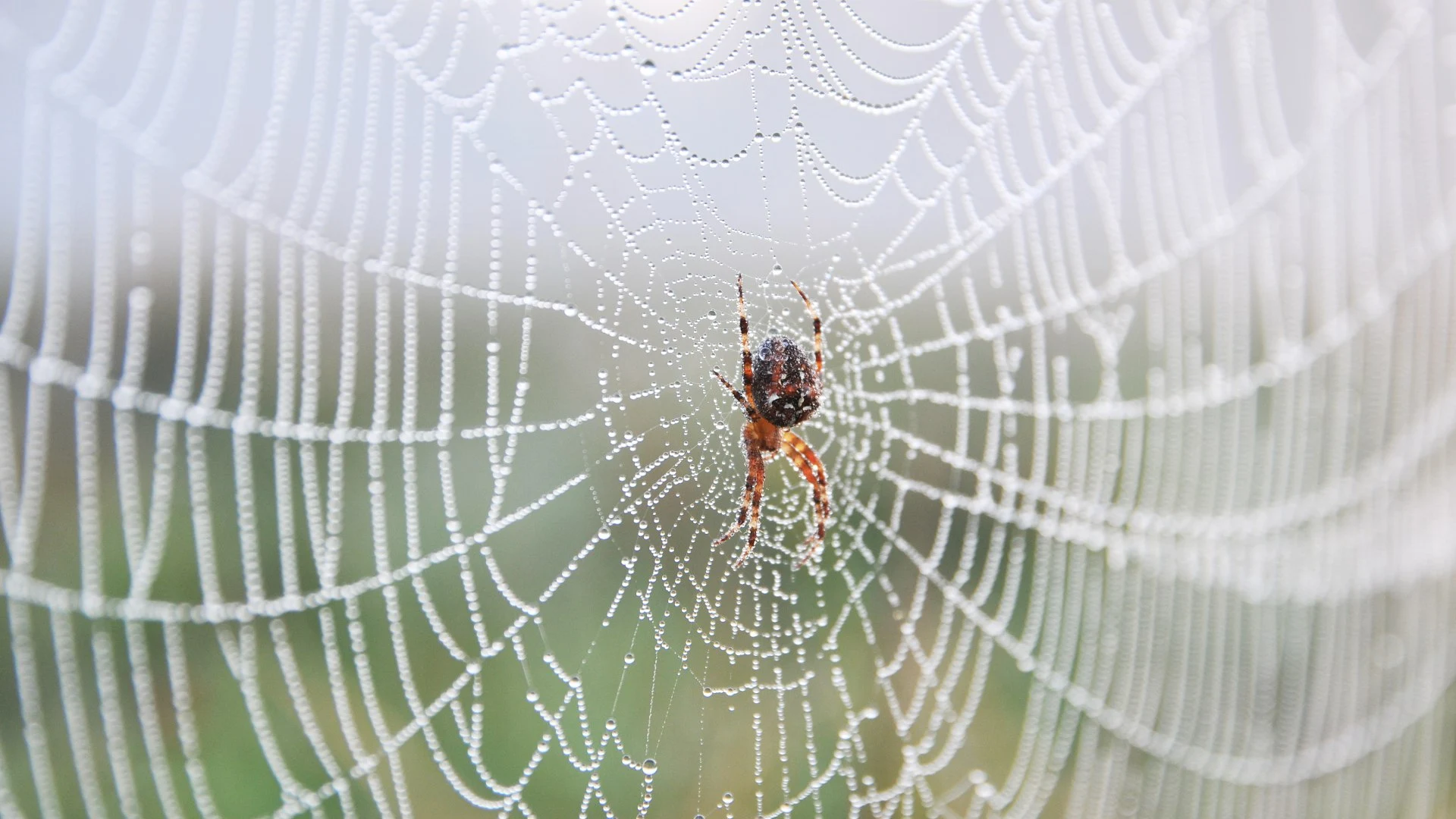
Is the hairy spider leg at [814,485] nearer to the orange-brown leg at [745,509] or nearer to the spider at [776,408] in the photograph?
the spider at [776,408]

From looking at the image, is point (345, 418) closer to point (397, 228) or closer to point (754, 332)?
point (397, 228)

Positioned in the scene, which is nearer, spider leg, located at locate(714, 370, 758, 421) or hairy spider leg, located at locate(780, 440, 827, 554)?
spider leg, located at locate(714, 370, 758, 421)

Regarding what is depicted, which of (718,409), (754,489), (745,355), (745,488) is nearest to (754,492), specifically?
(754,489)

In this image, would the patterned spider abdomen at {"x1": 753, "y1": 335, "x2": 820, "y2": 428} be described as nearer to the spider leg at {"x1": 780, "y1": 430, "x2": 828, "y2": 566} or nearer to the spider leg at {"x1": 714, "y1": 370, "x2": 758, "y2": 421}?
the spider leg at {"x1": 714, "y1": 370, "x2": 758, "y2": 421}

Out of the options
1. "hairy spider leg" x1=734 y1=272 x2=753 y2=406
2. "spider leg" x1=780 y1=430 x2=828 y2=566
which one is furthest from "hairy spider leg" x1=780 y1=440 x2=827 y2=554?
"hairy spider leg" x1=734 y1=272 x2=753 y2=406

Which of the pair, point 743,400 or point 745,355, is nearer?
point 745,355

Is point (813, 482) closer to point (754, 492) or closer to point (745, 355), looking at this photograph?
point (754, 492)
